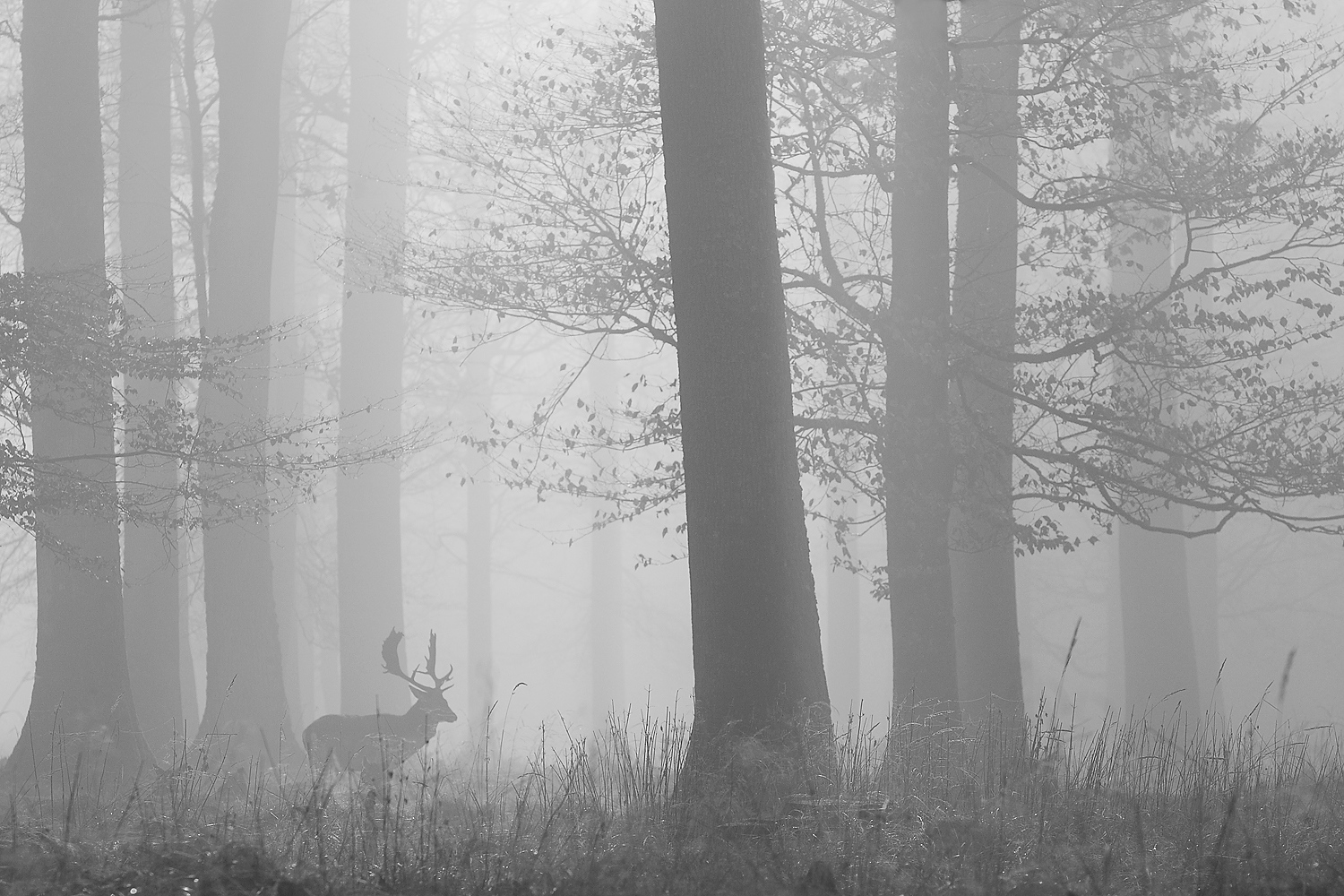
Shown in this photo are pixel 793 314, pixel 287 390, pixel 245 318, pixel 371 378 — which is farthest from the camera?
pixel 287 390

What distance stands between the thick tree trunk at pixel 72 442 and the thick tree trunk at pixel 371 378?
6204 mm

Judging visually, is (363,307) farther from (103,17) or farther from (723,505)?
(723,505)

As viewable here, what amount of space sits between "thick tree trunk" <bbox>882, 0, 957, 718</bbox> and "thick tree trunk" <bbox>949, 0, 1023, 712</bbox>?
36 centimetres

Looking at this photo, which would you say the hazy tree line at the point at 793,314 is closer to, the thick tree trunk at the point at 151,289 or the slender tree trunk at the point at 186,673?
the thick tree trunk at the point at 151,289

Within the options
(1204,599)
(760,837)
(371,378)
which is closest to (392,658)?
(371,378)

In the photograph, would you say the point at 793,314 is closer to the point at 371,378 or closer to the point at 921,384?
the point at 921,384

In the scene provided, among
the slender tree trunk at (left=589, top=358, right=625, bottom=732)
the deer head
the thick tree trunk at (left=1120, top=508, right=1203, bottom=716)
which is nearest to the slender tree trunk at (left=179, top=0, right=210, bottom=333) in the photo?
the deer head

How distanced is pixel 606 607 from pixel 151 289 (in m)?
19.1

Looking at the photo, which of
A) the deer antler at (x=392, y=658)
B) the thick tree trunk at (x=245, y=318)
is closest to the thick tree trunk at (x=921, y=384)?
the deer antler at (x=392, y=658)

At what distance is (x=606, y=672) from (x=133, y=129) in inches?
725

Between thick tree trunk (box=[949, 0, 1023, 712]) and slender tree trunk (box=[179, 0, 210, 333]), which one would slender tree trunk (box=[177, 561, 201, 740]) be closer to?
slender tree trunk (box=[179, 0, 210, 333])

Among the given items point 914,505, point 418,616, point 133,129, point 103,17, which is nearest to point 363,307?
point 133,129

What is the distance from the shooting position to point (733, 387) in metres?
6.52

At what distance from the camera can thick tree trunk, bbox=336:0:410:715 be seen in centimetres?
1853
